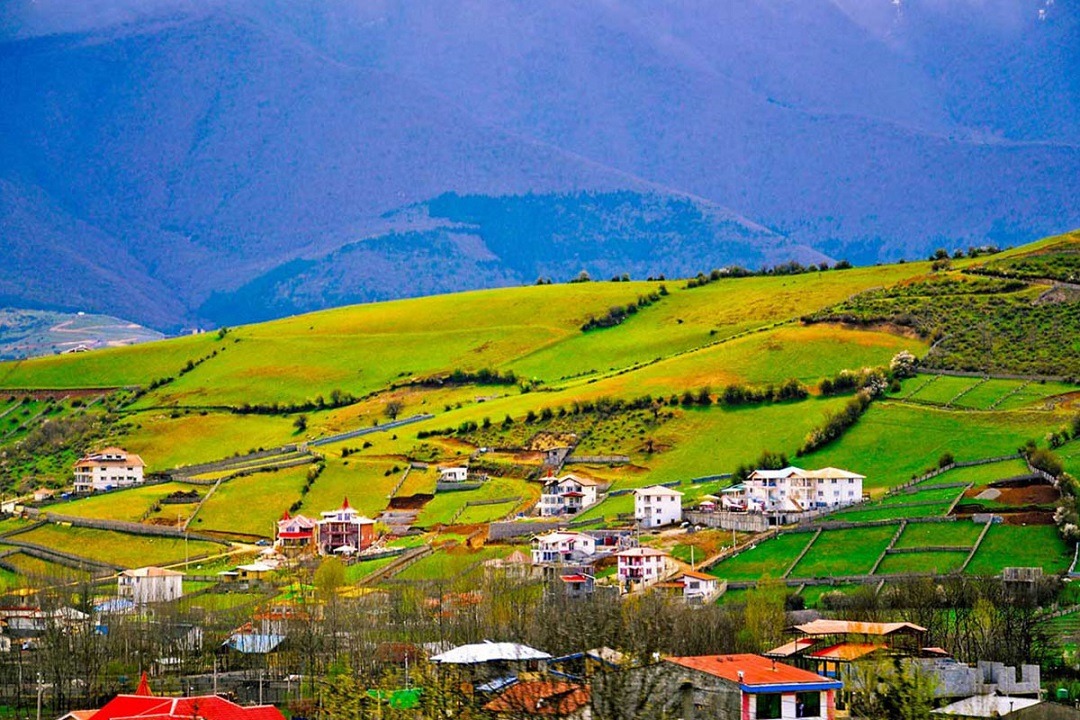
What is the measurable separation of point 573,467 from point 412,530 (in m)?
21.7

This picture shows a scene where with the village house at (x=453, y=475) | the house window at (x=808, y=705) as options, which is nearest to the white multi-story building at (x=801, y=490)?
the village house at (x=453, y=475)

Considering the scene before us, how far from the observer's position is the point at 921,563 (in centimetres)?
11619

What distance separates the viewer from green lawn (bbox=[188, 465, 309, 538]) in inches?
6462

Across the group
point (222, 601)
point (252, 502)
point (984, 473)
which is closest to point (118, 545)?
point (252, 502)

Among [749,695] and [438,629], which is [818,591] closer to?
[438,629]

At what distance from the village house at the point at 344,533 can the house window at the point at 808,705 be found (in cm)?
8429

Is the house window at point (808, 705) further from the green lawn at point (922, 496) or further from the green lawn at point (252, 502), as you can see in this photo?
the green lawn at point (252, 502)

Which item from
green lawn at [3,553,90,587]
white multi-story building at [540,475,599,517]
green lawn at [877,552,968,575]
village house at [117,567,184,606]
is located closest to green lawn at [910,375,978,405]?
white multi-story building at [540,475,599,517]

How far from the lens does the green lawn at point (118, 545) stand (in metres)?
154

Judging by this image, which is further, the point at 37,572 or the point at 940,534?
A: the point at 37,572

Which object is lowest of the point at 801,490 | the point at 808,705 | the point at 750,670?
the point at 808,705

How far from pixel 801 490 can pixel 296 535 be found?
39.8m

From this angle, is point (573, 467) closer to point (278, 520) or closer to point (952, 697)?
point (278, 520)

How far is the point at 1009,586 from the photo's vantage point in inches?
4119
